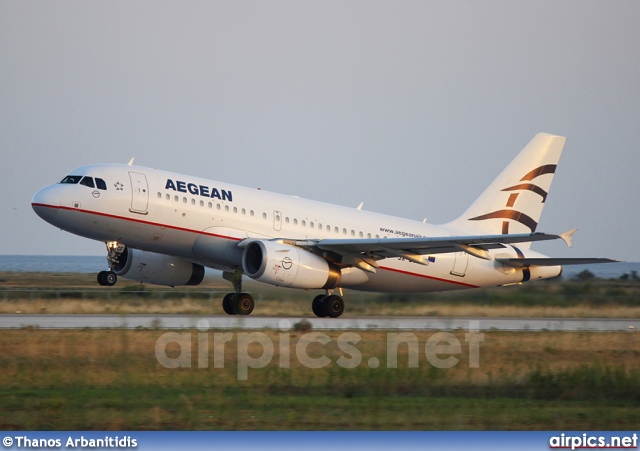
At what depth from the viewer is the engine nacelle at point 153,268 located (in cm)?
3078

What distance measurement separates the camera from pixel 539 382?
16562mm

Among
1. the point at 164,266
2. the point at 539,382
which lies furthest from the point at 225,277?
the point at 539,382

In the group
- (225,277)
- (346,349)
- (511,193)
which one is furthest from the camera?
(511,193)

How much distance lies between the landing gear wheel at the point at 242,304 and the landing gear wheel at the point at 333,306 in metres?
2.24

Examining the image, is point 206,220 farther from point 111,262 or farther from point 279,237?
point 111,262

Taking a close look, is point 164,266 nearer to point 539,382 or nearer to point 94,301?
point 94,301

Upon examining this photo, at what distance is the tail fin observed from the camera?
33812 mm

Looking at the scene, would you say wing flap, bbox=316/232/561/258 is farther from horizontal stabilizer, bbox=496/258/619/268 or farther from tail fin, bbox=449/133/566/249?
tail fin, bbox=449/133/566/249

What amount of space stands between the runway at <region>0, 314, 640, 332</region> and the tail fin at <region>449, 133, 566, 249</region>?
13.6ft

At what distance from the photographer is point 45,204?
1040 inches

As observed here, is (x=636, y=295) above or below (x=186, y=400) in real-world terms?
above

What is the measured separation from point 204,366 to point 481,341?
7.38m

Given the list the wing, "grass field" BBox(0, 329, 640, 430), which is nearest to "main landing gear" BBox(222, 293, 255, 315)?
the wing

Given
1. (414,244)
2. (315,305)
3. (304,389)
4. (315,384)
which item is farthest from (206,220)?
(304,389)
